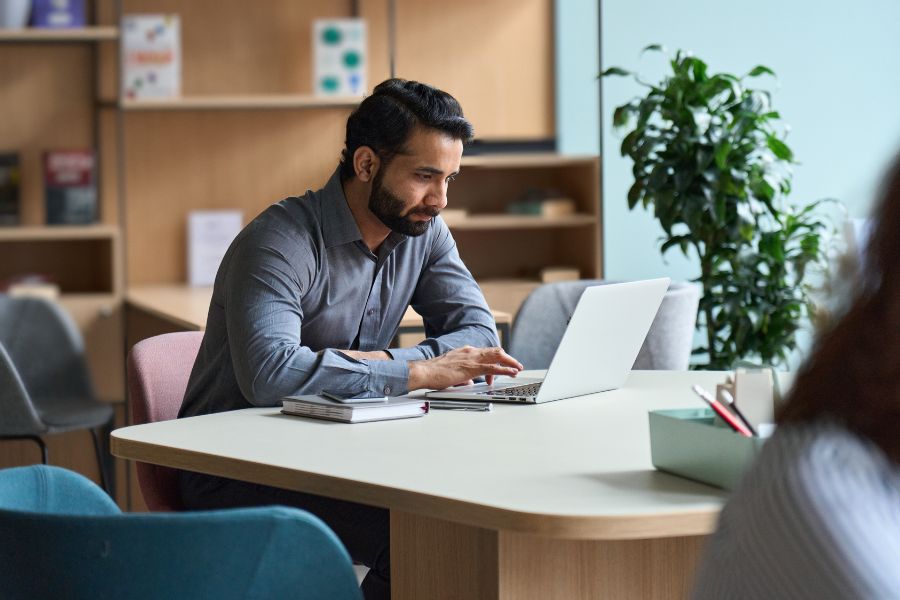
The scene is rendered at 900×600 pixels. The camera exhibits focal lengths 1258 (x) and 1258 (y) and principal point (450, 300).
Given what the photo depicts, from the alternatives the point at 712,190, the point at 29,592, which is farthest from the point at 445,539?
the point at 712,190

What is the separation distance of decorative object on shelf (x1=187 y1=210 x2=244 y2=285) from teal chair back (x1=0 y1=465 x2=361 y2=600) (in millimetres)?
3685

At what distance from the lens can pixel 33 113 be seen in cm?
483

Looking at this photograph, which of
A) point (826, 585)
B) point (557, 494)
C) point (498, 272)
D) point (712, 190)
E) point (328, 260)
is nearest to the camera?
point (826, 585)

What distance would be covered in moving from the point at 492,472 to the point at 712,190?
2545 millimetres

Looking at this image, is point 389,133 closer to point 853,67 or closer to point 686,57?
point 686,57

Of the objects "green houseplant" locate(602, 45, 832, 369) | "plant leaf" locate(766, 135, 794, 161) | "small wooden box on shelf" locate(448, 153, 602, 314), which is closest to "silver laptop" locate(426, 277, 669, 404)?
"green houseplant" locate(602, 45, 832, 369)

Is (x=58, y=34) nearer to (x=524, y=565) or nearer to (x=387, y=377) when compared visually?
(x=387, y=377)

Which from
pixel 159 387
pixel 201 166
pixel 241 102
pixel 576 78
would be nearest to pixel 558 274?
pixel 576 78

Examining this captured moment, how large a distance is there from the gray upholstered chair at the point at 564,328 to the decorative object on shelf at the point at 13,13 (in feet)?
7.90

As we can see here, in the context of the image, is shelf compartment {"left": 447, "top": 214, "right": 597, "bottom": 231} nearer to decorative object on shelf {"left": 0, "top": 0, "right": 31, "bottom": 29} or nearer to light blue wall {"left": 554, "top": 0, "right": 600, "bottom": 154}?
light blue wall {"left": 554, "top": 0, "right": 600, "bottom": 154}

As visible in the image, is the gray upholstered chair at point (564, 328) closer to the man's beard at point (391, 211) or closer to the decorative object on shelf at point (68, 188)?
the man's beard at point (391, 211)

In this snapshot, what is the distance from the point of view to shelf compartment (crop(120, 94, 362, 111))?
4.58 meters

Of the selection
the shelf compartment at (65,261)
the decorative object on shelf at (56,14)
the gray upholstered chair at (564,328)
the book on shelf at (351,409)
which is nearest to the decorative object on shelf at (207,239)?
the shelf compartment at (65,261)

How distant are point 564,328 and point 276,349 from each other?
119cm
